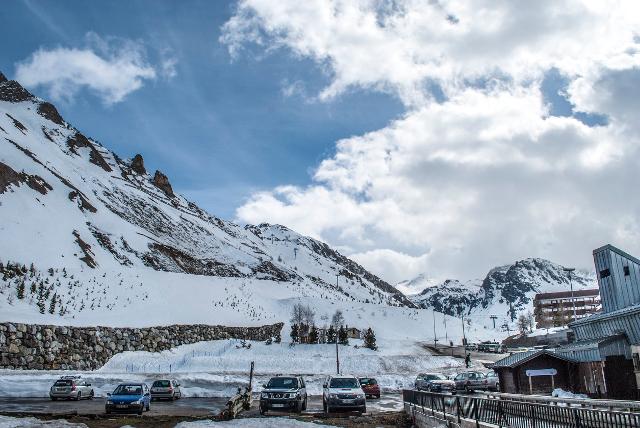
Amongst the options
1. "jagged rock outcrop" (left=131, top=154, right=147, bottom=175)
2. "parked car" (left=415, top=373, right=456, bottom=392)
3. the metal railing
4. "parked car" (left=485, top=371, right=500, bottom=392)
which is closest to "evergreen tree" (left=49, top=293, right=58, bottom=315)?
"parked car" (left=415, top=373, right=456, bottom=392)

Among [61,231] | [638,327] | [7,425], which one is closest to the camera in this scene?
[7,425]

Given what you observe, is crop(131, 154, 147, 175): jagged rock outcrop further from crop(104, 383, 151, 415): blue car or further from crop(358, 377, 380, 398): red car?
crop(104, 383, 151, 415): blue car

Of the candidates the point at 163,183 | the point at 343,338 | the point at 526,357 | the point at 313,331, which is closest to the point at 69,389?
the point at 526,357

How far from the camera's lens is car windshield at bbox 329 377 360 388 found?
25000 millimetres

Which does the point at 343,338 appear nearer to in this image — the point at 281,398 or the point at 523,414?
the point at 281,398

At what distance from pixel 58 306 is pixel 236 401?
23646 mm

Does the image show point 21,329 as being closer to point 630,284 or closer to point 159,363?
point 159,363

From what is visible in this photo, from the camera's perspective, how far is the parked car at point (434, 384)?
37.7 metres

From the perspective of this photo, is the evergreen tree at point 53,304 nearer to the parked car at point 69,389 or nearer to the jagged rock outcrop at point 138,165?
the parked car at point 69,389

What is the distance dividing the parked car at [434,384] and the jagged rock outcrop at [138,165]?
108 metres

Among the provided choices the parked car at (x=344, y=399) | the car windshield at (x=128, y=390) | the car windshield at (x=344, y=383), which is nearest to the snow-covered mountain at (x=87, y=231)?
the car windshield at (x=128, y=390)

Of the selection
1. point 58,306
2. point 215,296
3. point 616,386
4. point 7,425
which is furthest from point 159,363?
point 616,386

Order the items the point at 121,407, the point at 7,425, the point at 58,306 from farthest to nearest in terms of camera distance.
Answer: the point at 58,306 → the point at 121,407 → the point at 7,425

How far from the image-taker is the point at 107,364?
41.8 m
